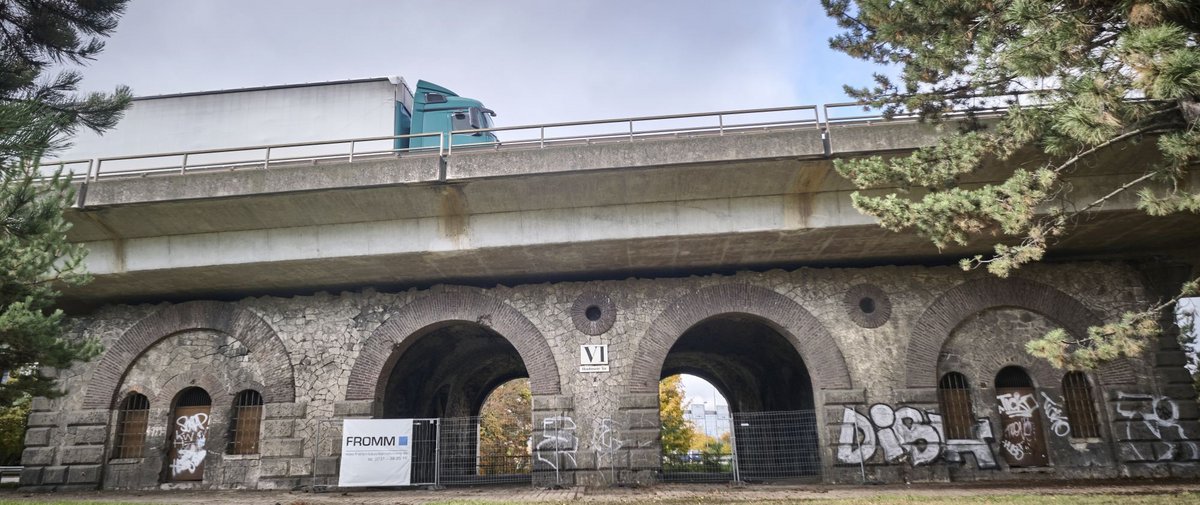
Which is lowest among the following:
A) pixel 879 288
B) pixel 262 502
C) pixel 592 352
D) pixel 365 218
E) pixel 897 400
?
pixel 262 502

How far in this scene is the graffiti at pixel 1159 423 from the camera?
13.0 m

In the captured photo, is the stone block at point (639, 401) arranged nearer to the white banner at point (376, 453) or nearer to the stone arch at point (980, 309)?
the white banner at point (376, 453)

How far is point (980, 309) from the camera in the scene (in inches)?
546

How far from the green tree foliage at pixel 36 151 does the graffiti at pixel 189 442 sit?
4479 mm

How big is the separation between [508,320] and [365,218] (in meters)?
3.41

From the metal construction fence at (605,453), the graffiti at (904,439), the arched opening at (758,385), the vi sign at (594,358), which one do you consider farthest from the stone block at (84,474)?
the graffiti at (904,439)

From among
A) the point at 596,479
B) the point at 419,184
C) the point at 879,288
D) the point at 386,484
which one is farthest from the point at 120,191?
the point at 879,288

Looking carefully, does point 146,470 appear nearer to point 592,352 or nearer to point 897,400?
point 592,352

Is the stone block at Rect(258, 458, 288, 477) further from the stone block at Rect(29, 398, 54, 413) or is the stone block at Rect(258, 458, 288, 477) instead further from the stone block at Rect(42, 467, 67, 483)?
the stone block at Rect(29, 398, 54, 413)

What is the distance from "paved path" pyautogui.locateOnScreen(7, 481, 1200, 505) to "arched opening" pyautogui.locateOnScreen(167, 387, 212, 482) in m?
0.82

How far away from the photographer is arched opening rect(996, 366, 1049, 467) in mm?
13258

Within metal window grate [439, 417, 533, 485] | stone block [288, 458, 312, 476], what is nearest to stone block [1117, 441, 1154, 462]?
metal window grate [439, 417, 533, 485]

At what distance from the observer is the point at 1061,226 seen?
813 cm

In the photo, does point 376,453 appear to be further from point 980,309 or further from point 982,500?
point 980,309
